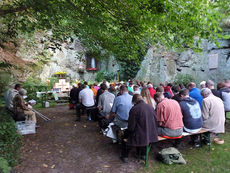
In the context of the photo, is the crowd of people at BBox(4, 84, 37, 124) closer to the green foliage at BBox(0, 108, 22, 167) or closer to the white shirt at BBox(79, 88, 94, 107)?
the green foliage at BBox(0, 108, 22, 167)

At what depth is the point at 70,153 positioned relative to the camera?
443 centimetres

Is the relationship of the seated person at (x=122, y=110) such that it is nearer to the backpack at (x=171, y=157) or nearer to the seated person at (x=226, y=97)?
the backpack at (x=171, y=157)

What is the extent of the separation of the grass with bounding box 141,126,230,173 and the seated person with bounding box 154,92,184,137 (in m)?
0.66

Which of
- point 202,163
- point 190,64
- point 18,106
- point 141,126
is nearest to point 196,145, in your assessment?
point 202,163

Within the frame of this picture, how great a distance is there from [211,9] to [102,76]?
1856cm

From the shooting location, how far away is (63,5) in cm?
473

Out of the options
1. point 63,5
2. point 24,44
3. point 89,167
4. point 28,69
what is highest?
point 24,44

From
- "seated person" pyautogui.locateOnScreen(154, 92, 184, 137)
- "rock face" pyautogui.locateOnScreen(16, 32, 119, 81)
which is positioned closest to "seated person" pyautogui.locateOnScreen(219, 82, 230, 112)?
"seated person" pyautogui.locateOnScreen(154, 92, 184, 137)

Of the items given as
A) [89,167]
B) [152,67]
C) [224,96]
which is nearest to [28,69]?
[152,67]

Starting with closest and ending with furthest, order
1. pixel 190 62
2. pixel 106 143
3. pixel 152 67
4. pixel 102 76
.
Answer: pixel 106 143
pixel 190 62
pixel 152 67
pixel 102 76

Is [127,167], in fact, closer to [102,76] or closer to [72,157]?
[72,157]

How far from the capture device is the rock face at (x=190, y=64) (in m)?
11.6

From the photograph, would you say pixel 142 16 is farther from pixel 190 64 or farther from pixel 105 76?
pixel 105 76

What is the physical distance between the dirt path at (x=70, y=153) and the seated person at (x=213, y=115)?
2108 mm
